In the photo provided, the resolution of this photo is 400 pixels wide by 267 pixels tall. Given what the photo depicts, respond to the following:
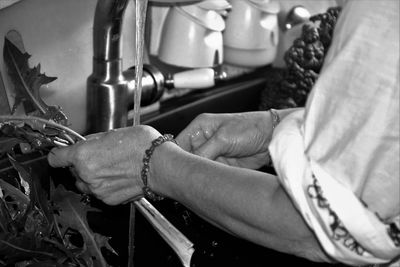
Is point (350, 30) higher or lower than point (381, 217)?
higher

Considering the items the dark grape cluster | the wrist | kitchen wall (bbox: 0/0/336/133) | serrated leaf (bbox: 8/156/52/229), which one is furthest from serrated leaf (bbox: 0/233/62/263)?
the dark grape cluster

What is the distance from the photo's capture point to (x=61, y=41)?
2.49 feet

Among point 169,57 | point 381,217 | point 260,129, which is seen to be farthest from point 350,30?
point 169,57

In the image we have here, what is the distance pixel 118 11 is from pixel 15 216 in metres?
0.29

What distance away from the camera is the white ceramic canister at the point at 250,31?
984mm

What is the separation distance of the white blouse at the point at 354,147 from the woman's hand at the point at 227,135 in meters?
0.22

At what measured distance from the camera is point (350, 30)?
15.9 inches

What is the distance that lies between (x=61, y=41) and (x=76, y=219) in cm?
30

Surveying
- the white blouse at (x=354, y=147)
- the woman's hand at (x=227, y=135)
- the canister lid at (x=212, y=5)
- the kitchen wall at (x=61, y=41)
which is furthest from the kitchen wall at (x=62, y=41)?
the white blouse at (x=354, y=147)

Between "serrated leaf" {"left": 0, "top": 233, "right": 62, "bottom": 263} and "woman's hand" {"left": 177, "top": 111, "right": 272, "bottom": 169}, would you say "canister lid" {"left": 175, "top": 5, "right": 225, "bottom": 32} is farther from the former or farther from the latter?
"serrated leaf" {"left": 0, "top": 233, "right": 62, "bottom": 263}

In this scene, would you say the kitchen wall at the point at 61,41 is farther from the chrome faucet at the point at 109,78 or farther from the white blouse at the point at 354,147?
the white blouse at the point at 354,147

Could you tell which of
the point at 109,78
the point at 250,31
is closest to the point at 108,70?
the point at 109,78

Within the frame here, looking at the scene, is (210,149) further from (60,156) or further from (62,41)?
(62,41)

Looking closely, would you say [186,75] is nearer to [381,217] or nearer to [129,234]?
[129,234]
